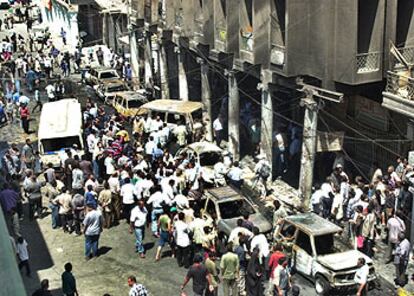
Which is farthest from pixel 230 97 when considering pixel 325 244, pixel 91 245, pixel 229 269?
pixel 229 269

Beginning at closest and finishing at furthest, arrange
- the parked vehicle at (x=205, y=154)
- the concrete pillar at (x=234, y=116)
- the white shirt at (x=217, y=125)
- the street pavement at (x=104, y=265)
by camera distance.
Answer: the street pavement at (x=104, y=265)
the parked vehicle at (x=205, y=154)
the concrete pillar at (x=234, y=116)
the white shirt at (x=217, y=125)

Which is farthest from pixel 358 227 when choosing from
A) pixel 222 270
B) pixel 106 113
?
pixel 106 113

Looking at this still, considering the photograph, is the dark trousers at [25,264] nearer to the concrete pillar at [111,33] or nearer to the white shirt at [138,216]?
the white shirt at [138,216]

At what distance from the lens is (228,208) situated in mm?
20000

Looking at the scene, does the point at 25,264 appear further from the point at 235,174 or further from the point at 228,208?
the point at 235,174

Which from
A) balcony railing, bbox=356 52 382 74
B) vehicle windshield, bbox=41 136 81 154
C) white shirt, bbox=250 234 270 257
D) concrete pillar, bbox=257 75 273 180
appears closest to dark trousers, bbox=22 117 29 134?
vehicle windshield, bbox=41 136 81 154

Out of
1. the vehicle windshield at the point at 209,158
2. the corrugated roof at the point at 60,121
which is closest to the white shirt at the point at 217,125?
the vehicle windshield at the point at 209,158

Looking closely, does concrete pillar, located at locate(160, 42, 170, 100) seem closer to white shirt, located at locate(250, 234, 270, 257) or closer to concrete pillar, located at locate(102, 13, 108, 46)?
concrete pillar, located at locate(102, 13, 108, 46)

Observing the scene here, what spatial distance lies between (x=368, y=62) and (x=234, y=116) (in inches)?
315

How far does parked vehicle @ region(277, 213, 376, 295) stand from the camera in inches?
664

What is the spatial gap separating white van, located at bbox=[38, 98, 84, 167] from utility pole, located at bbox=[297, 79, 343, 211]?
823 cm

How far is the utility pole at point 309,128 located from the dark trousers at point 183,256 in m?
6.11

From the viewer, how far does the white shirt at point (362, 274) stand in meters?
16.1

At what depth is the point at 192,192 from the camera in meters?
21.0
